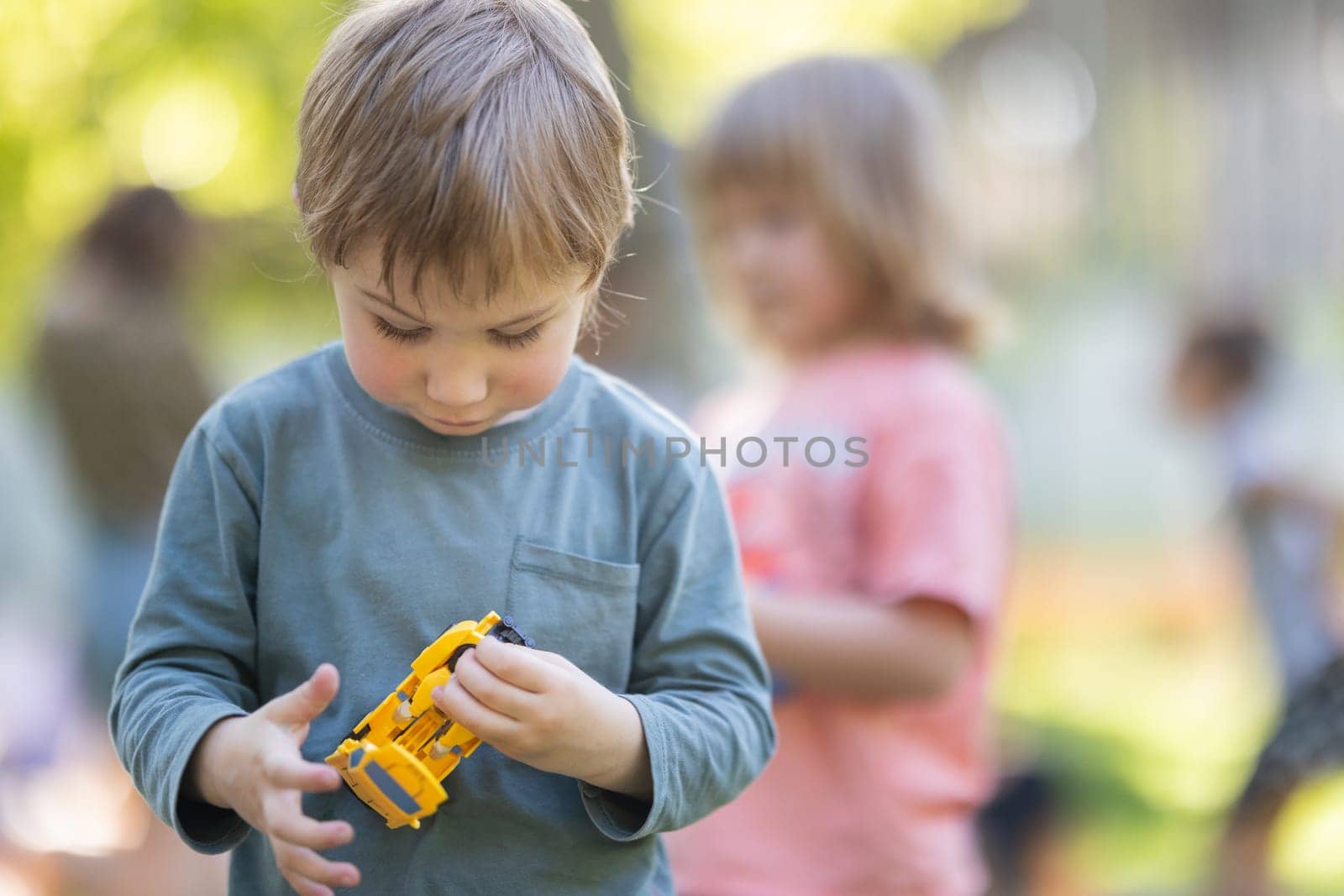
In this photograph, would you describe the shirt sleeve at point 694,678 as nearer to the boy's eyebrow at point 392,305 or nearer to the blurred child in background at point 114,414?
the boy's eyebrow at point 392,305

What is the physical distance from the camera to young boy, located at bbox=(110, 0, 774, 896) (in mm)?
1165

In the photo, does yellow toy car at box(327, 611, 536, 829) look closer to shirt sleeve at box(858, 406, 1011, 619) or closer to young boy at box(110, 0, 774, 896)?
young boy at box(110, 0, 774, 896)

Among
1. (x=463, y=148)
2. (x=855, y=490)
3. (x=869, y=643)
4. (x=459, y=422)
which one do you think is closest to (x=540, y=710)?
(x=459, y=422)

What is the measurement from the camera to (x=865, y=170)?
7.27 ft

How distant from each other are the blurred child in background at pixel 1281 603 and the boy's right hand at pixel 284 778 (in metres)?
3.54

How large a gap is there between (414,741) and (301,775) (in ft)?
0.39

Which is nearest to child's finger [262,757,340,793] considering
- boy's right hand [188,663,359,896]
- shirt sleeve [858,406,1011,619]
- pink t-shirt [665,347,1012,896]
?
boy's right hand [188,663,359,896]

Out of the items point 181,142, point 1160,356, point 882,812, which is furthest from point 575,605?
point 181,142

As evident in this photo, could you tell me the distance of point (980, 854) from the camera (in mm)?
4297

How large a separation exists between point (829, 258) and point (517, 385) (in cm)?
105

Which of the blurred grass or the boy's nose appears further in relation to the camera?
the blurred grass

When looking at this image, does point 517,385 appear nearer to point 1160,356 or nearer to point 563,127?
point 563,127

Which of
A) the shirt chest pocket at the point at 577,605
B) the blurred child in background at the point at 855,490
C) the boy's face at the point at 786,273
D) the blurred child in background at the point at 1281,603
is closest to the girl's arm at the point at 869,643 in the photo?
the blurred child in background at the point at 855,490

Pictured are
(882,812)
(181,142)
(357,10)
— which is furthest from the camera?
(181,142)
